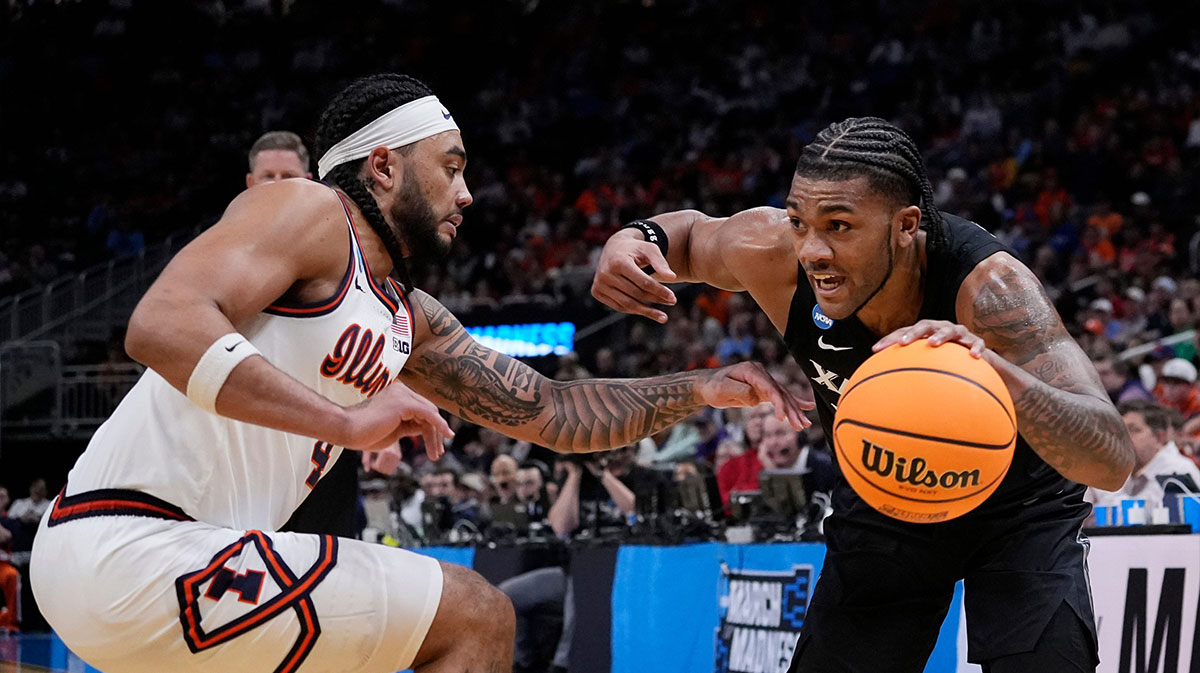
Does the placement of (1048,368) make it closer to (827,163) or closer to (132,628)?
(827,163)

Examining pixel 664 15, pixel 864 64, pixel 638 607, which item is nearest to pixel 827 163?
pixel 638 607

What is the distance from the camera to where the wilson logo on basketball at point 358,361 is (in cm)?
354

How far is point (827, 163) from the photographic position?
361cm

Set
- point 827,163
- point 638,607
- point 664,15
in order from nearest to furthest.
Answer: point 827,163 < point 638,607 < point 664,15

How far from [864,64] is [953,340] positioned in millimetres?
17584

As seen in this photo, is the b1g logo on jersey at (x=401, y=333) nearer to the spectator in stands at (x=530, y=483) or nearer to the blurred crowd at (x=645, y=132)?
the blurred crowd at (x=645, y=132)

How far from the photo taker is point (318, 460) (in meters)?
3.74

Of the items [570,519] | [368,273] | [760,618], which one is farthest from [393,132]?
[570,519]

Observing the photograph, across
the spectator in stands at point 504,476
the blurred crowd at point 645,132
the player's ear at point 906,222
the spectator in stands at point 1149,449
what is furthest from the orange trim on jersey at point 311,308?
the spectator in stands at point 504,476

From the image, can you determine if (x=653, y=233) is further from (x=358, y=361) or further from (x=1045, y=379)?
(x=1045, y=379)

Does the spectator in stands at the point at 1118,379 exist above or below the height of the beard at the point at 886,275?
above

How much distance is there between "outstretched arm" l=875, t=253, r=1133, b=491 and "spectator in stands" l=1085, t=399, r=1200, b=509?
4127 millimetres

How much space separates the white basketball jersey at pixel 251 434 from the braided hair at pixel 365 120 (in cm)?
22

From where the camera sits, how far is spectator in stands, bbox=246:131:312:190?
19.2 ft
